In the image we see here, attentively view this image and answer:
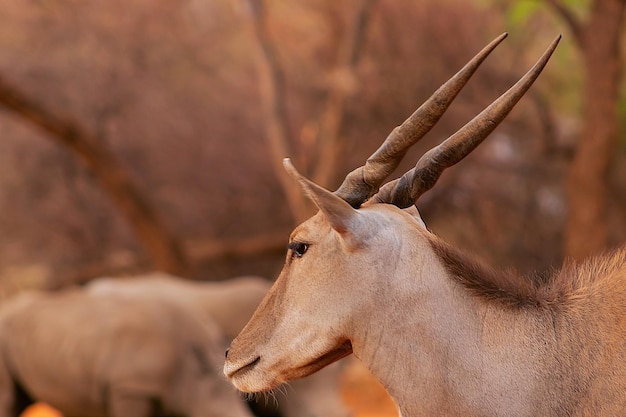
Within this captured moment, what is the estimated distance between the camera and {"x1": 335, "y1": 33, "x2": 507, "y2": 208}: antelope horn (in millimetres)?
3170

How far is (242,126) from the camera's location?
15.9m

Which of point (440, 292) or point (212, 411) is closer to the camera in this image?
point (440, 292)

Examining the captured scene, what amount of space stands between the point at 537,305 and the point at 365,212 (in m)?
0.59

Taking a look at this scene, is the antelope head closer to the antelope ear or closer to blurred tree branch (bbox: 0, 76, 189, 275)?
the antelope ear

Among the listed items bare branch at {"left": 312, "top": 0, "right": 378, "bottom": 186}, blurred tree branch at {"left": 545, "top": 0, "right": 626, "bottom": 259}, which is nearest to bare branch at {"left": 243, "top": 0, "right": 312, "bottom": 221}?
bare branch at {"left": 312, "top": 0, "right": 378, "bottom": 186}

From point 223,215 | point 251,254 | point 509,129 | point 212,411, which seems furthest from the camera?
point 223,215

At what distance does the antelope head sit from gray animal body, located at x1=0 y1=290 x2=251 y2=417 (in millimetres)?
3913

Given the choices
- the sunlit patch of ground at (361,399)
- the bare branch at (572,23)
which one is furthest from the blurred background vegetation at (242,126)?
the bare branch at (572,23)

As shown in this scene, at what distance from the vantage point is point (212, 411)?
7.04 meters

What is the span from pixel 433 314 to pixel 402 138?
547mm

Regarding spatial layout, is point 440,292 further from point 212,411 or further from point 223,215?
point 223,215

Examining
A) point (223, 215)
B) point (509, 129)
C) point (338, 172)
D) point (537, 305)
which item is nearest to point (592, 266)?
point (537, 305)

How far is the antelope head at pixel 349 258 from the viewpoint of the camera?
10.0 feet

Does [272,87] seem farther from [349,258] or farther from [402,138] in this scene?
[349,258]
